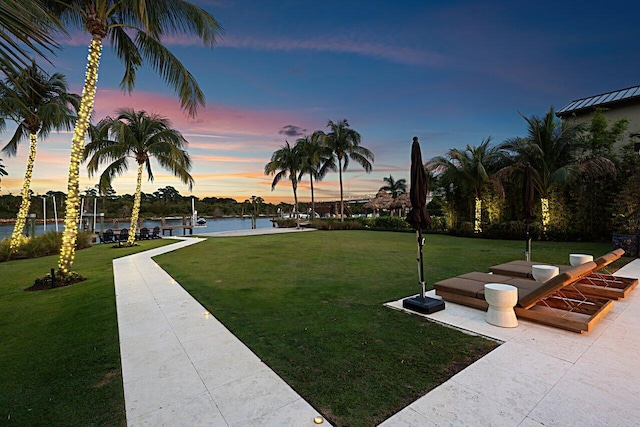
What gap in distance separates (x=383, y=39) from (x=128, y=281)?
38.5 feet

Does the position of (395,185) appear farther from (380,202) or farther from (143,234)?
(143,234)

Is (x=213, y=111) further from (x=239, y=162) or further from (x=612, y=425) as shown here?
(x=612, y=425)

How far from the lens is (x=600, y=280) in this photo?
5.27 m

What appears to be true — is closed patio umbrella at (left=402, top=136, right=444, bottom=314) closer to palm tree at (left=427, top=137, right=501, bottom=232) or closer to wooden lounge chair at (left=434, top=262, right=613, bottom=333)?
wooden lounge chair at (left=434, top=262, right=613, bottom=333)

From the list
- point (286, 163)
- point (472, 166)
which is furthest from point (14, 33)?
point (286, 163)

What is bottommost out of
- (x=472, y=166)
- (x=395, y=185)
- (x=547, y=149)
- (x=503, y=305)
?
(x=503, y=305)

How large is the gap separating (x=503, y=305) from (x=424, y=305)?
1.00 metres

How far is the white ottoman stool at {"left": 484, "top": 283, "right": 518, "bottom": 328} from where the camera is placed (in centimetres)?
361

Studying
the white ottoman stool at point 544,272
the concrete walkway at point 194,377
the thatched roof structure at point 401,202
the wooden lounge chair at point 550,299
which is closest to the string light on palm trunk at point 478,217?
the white ottoman stool at point 544,272

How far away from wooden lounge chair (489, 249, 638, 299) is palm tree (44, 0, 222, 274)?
8.70m

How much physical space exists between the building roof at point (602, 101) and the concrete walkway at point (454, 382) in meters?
17.9

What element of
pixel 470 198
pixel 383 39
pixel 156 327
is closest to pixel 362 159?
pixel 470 198

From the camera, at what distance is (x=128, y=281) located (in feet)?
21.4

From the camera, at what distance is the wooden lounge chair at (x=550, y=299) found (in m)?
3.53
